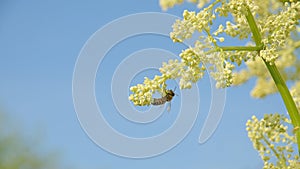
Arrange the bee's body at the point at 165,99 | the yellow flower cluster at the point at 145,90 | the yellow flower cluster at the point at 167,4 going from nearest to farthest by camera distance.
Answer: the yellow flower cluster at the point at 145,90, the bee's body at the point at 165,99, the yellow flower cluster at the point at 167,4

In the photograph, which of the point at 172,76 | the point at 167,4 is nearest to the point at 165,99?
the point at 172,76

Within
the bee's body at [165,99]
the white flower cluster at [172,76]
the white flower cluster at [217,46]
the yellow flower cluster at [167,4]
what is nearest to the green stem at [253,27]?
the white flower cluster at [217,46]

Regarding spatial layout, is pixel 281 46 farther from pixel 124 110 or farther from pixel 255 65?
pixel 255 65

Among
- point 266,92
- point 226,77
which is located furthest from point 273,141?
point 266,92

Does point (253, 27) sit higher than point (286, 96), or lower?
higher

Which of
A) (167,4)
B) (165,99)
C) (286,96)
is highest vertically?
(167,4)

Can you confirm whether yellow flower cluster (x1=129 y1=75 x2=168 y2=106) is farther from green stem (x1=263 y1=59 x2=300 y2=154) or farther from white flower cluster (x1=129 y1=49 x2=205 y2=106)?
green stem (x1=263 y1=59 x2=300 y2=154)

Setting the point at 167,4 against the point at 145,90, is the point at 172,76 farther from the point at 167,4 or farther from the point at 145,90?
the point at 167,4

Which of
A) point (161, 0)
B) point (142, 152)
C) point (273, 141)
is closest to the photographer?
point (273, 141)

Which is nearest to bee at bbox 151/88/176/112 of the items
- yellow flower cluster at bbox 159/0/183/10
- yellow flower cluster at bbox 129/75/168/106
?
yellow flower cluster at bbox 129/75/168/106

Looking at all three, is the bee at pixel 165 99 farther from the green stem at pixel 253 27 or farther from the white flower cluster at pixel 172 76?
the green stem at pixel 253 27

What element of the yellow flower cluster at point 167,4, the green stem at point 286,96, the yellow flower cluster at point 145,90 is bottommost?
the green stem at point 286,96

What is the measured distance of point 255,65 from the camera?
2604mm

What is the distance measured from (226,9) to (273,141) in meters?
0.38
